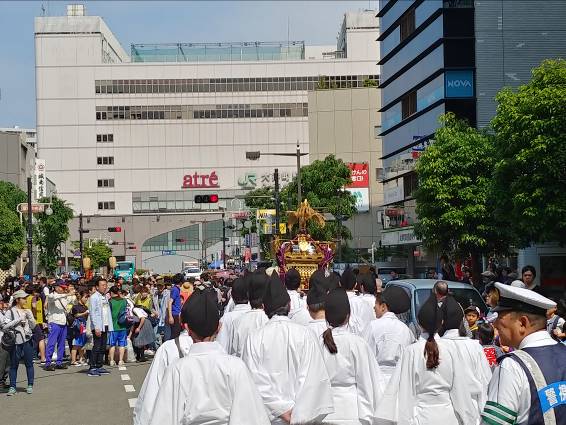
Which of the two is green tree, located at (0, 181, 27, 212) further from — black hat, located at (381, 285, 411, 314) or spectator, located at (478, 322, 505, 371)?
spectator, located at (478, 322, 505, 371)

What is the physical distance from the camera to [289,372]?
6.71 meters

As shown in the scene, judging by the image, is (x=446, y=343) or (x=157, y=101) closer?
(x=446, y=343)

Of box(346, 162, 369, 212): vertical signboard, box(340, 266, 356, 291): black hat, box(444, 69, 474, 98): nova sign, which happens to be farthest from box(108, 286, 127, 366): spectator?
box(346, 162, 369, 212): vertical signboard

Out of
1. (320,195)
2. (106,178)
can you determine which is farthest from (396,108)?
(106,178)

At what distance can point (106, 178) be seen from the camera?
102 meters

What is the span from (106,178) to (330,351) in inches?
3815

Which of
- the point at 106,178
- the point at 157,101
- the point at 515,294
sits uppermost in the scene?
the point at 157,101

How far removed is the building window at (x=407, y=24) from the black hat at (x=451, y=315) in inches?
2090

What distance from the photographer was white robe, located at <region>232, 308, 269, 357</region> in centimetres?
869

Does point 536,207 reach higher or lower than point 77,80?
lower

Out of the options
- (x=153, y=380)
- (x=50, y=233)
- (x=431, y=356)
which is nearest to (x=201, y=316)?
(x=153, y=380)

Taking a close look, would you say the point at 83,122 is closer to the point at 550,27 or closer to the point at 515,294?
the point at 550,27

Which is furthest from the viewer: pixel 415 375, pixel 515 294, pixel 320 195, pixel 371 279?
pixel 320 195

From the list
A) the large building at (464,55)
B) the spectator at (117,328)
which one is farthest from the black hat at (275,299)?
the large building at (464,55)
